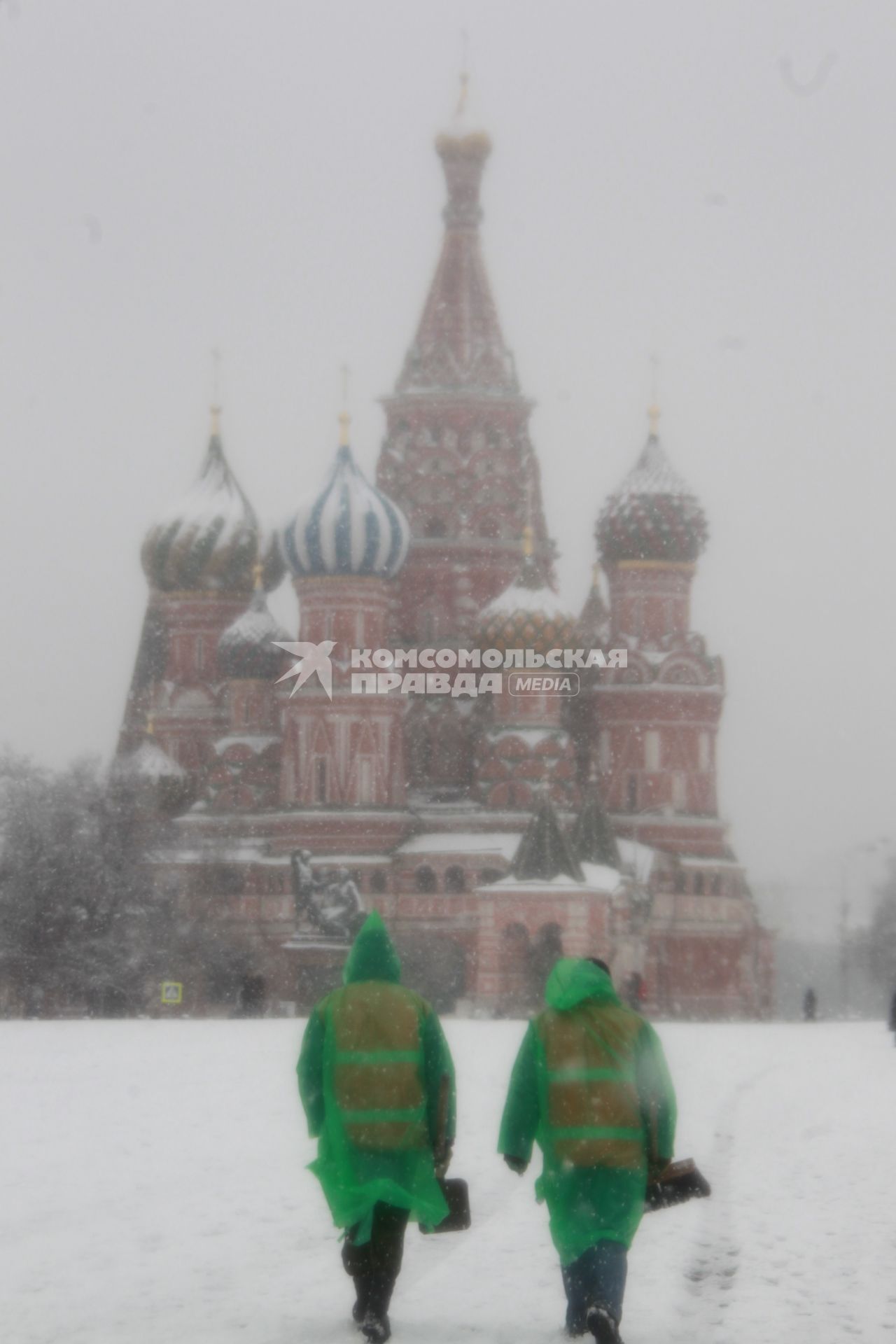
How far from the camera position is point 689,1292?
8523mm

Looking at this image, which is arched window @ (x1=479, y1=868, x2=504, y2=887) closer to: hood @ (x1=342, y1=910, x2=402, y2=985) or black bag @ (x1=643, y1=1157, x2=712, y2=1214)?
hood @ (x1=342, y1=910, x2=402, y2=985)

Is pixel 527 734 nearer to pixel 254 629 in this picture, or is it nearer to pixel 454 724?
pixel 454 724

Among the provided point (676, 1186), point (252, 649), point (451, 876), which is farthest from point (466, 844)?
point (676, 1186)

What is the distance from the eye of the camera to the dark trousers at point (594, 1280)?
293 inches

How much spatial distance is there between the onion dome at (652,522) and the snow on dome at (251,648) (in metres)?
7.15

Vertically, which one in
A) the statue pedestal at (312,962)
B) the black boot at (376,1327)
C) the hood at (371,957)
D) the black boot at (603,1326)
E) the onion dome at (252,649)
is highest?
the onion dome at (252,649)

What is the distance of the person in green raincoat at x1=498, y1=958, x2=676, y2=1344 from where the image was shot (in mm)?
7543

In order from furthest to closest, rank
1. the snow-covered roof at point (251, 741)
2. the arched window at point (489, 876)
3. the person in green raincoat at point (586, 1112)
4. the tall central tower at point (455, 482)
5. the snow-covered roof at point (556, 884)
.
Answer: the tall central tower at point (455, 482) → the snow-covered roof at point (251, 741) → the arched window at point (489, 876) → the snow-covered roof at point (556, 884) → the person in green raincoat at point (586, 1112)

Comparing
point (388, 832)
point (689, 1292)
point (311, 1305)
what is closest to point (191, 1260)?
point (311, 1305)

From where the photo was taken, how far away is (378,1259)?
25.6 feet

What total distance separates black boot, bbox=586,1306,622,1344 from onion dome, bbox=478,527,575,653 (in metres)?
42.7

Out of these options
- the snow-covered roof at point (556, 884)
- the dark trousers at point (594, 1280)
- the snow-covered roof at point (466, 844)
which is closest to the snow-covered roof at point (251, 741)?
the snow-covered roof at point (466, 844)

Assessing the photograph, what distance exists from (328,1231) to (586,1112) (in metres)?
2.71

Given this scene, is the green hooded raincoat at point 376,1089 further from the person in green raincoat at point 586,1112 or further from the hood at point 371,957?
the person in green raincoat at point 586,1112
